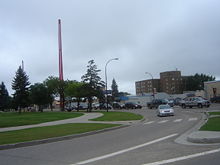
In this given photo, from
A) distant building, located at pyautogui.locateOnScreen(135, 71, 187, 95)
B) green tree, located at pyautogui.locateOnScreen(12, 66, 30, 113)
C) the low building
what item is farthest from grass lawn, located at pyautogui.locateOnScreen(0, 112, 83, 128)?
distant building, located at pyautogui.locateOnScreen(135, 71, 187, 95)

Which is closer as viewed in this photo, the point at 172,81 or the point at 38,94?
the point at 38,94

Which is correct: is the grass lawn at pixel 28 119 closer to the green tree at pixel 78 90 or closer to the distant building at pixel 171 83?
the green tree at pixel 78 90

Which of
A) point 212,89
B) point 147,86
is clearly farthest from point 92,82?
point 147,86

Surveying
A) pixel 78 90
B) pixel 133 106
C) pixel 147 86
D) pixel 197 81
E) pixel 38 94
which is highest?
pixel 147 86

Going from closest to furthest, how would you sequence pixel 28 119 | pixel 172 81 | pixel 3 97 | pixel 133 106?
pixel 28 119
pixel 133 106
pixel 3 97
pixel 172 81

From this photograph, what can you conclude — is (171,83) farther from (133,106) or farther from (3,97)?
(133,106)

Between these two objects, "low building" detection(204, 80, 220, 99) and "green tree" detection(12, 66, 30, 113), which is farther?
"low building" detection(204, 80, 220, 99)

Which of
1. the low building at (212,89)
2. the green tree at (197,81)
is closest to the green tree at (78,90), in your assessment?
the low building at (212,89)

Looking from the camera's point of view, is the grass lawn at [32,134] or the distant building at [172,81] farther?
the distant building at [172,81]

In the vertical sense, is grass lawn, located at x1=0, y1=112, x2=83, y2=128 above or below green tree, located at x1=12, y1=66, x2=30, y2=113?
below

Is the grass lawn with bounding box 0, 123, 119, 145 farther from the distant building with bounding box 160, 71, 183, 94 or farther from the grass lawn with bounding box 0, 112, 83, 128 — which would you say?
the distant building with bounding box 160, 71, 183, 94

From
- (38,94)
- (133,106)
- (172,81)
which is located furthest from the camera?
(172,81)

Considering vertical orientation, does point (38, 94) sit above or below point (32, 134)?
above

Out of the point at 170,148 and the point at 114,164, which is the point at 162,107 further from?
the point at 114,164
